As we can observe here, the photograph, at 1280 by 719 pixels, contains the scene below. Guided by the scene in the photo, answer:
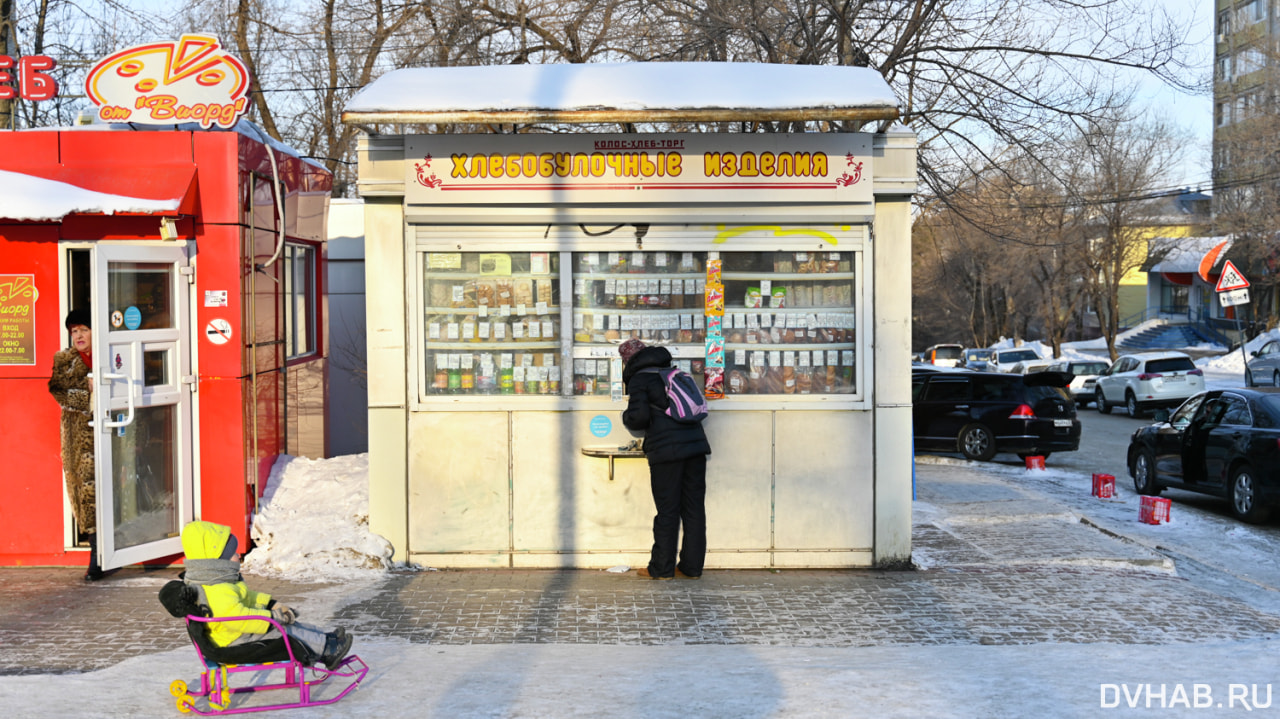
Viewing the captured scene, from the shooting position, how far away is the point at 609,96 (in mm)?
7383

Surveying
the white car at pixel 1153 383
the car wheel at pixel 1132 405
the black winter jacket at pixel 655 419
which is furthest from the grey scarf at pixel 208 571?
the car wheel at pixel 1132 405

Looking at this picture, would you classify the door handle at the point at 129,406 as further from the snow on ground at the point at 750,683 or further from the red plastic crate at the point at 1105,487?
the red plastic crate at the point at 1105,487

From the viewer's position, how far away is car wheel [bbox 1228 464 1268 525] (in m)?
11.0

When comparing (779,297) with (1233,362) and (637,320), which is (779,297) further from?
(1233,362)

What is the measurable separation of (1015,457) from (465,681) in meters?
15.0

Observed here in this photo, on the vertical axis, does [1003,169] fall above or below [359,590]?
above

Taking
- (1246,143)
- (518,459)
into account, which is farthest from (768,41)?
(1246,143)

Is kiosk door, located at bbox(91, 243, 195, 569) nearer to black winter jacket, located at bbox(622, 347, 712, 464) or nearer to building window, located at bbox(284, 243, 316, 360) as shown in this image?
building window, located at bbox(284, 243, 316, 360)

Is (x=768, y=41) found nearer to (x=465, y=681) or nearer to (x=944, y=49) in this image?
(x=944, y=49)

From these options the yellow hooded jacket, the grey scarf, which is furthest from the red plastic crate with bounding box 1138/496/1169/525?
the grey scarf

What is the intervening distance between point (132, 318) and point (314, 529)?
1.96 meters

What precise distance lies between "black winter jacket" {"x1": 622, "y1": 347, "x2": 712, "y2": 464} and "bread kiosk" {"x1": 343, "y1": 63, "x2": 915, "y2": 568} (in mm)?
423

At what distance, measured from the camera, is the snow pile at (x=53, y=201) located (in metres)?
7.17

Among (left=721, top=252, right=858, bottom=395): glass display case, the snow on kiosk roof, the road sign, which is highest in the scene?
the snow on kiosk roof
